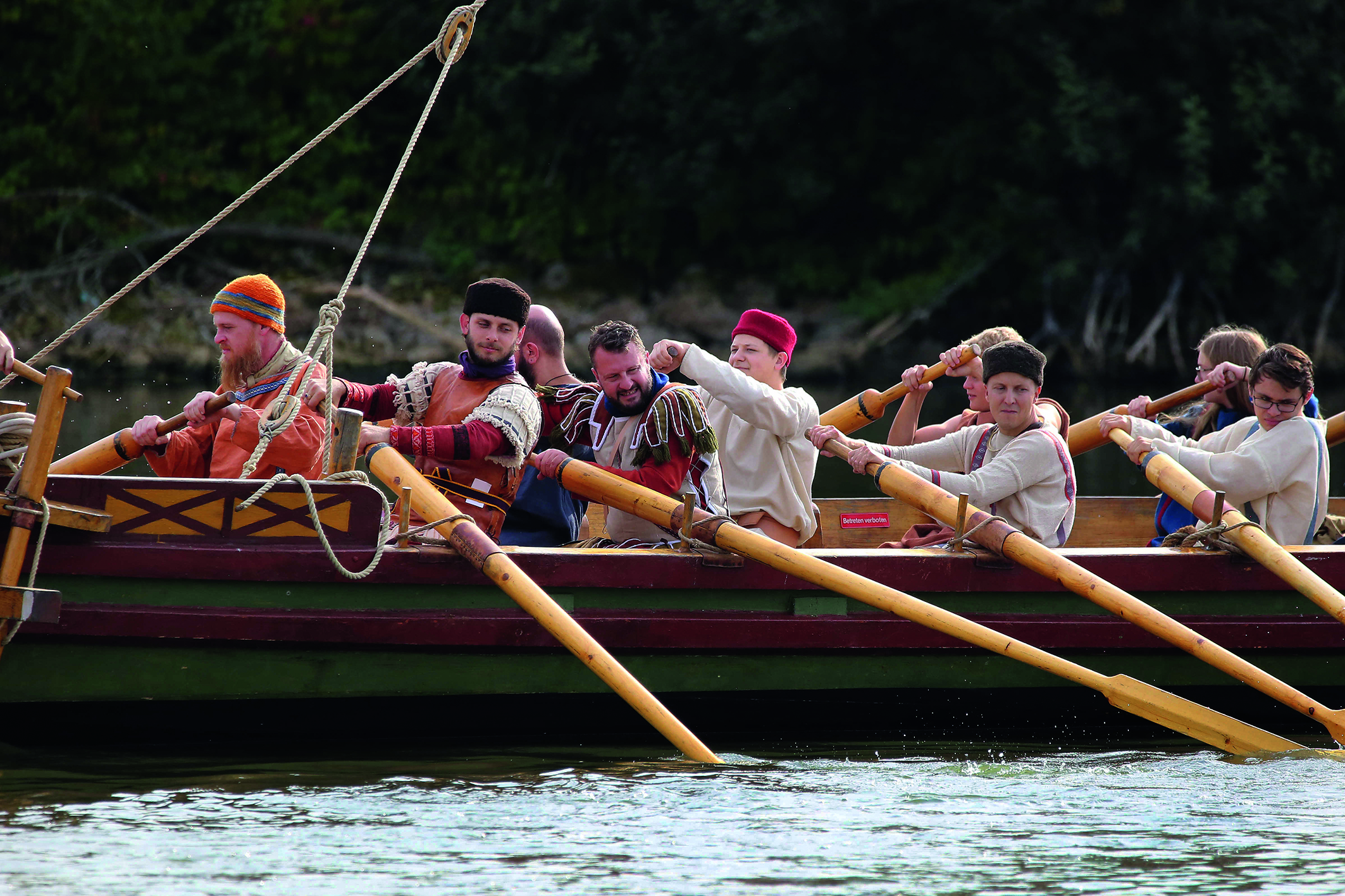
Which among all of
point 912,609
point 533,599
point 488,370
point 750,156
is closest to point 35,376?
point 488,370

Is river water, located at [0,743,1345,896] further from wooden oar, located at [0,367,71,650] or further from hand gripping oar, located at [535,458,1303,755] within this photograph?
wooden oar, located at [0,367,71,650]

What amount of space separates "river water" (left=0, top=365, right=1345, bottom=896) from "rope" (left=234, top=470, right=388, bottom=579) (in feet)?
2.18

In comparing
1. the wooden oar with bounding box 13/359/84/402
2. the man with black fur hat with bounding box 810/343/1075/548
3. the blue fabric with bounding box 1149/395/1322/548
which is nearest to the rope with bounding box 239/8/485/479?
the wooden oar with bounding box 13/359/84/402

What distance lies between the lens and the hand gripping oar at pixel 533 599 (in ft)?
16.8

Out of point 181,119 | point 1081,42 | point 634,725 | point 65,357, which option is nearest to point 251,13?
point 181,119

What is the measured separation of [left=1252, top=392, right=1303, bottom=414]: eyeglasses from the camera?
20.3 ft

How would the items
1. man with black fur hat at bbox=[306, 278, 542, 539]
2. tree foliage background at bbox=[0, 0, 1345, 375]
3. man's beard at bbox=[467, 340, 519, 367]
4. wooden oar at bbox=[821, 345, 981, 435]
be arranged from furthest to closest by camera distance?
tree foliage background at bbox=[0, 0, 1345, 375] < wooden oar at bbox=[821, 345, 981, 435] < man's beard at bbox=[467, 340, 519, 367] < man with black fur hat at bbox=[306, 278, 542, 539]

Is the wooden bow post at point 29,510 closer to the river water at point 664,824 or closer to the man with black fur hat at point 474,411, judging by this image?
the river water at point 664,824

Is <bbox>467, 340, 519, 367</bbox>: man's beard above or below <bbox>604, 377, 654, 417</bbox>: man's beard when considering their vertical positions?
above

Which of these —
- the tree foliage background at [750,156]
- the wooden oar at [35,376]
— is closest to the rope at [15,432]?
the wooden oar at [35,376]

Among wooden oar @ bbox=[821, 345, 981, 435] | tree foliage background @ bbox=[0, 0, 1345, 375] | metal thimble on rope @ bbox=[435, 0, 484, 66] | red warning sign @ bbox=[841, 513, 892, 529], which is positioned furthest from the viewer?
tree foliage background @ bbox=[0, 0, 1345, 375]

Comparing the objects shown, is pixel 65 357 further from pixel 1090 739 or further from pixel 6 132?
pixel 1090 739

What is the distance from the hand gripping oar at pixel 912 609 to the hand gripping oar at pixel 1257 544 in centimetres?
56

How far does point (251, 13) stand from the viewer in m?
28.0
